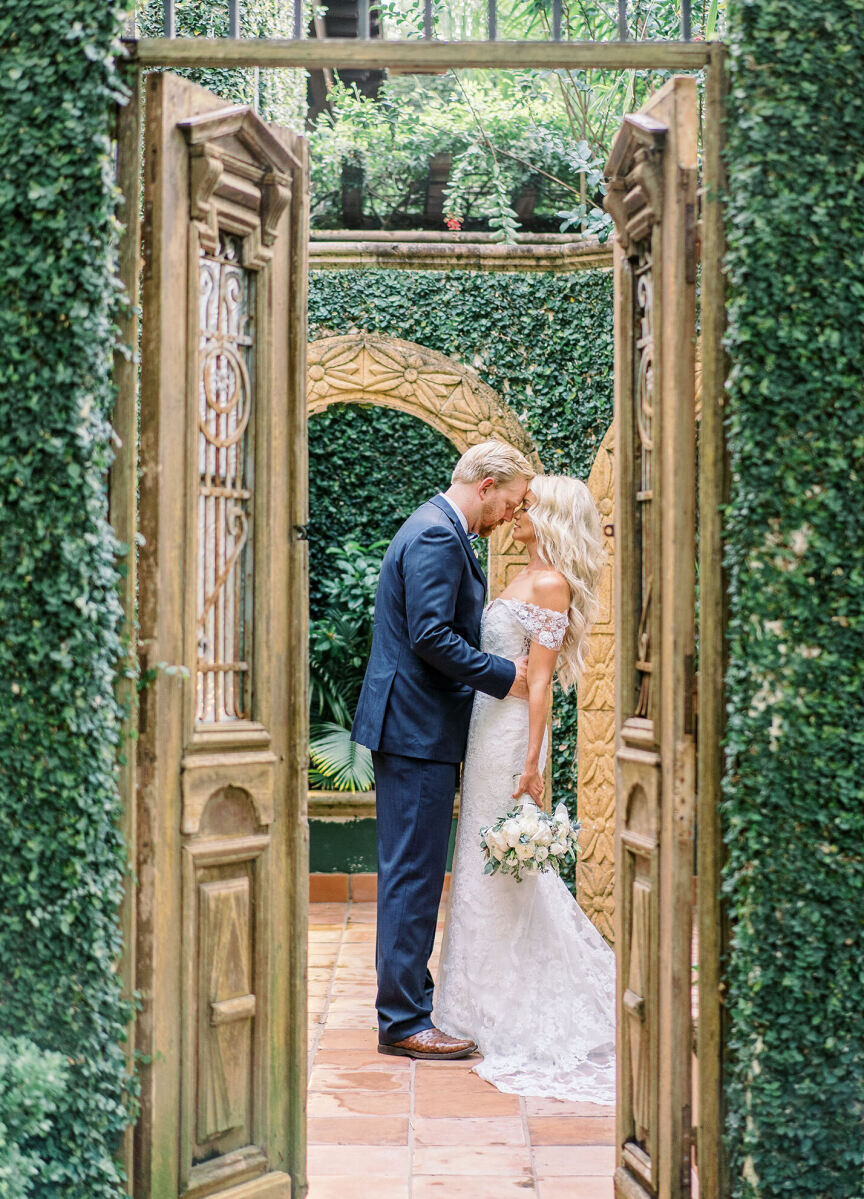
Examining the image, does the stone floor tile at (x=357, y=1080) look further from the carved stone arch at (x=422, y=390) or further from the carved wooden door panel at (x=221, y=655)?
the carved stone arch at (x=422, y=390)

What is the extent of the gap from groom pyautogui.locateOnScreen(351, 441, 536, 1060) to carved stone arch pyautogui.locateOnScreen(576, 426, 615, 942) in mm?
2211

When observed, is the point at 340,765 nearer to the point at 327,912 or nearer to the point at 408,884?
the point at 327,912

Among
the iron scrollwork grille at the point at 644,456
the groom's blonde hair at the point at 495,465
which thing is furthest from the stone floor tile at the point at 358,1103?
the groom's blonde hair at the point at 495,465

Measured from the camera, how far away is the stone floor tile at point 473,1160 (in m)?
3.76

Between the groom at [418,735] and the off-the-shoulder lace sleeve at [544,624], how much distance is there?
196mm

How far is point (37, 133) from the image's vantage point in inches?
118

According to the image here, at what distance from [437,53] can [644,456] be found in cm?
117

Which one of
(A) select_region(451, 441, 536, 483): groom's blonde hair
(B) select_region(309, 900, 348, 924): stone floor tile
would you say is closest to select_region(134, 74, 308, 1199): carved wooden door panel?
(A) select_region(451, 441, 536, 483): groom's blonde hair

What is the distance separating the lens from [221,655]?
3.45 m

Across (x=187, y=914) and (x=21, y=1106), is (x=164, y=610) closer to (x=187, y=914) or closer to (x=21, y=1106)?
(x=187, y=914)

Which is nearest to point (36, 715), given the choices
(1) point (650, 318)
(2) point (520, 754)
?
(1) point (650, 318)

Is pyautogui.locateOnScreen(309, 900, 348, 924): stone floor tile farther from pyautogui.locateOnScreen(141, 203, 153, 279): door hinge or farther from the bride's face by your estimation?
pyautogui.locateOnScreen(141, 203, 153, 279): door hinge

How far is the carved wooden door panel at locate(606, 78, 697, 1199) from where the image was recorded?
3186 mm

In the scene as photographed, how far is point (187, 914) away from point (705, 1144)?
1.40m
